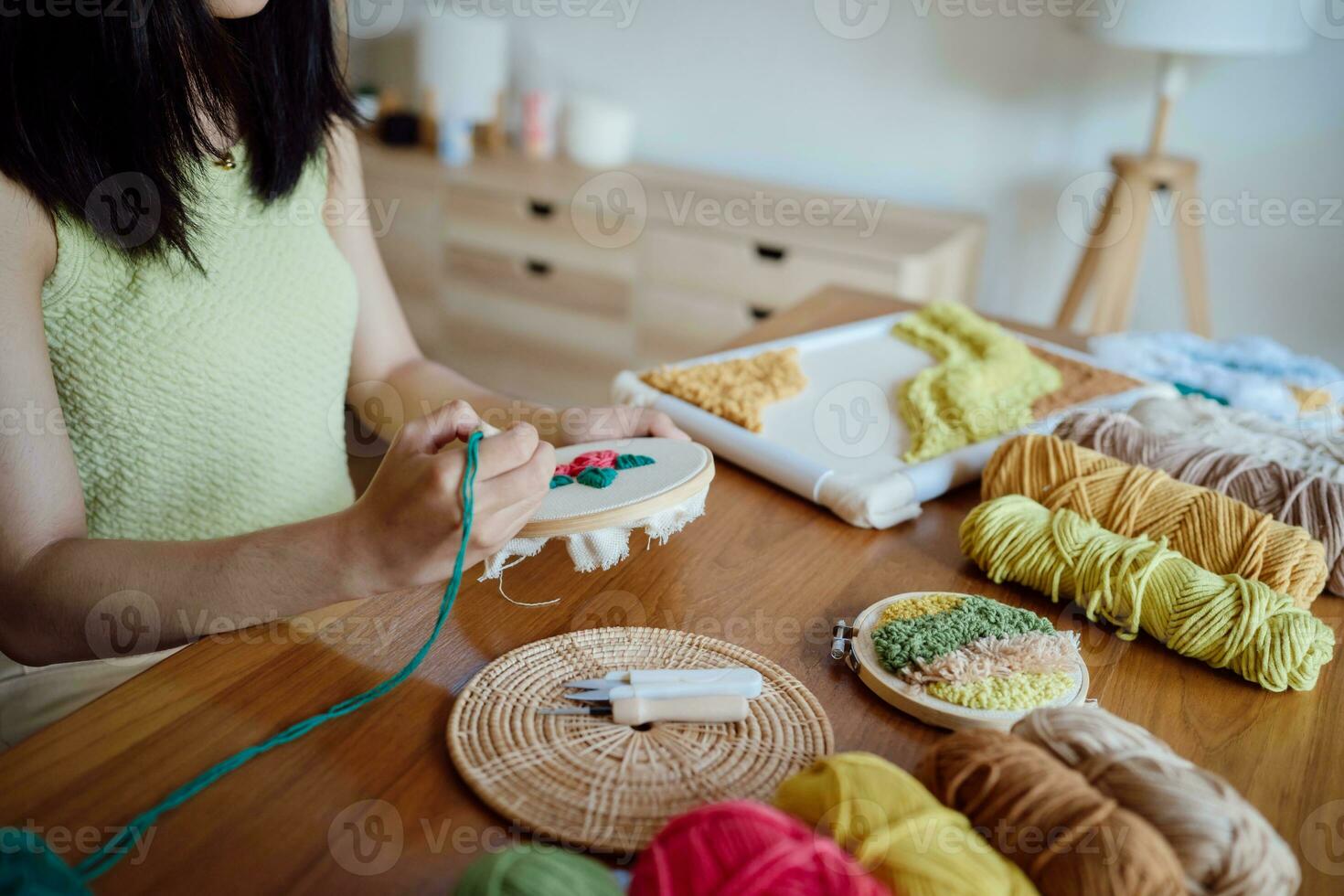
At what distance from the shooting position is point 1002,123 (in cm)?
270

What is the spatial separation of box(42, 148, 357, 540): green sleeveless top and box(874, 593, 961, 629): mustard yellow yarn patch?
659mm

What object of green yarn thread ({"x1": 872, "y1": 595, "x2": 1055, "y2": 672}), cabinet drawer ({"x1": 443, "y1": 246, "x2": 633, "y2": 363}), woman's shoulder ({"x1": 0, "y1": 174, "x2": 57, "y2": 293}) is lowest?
cabinet drawer ({"x1": 443, "y1": 246, "x2": 633, "y2": 363})

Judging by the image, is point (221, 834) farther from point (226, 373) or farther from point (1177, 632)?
point (1177, 632)

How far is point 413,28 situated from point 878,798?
3458mm

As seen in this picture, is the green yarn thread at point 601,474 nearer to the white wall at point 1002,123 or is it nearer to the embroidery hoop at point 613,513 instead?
the embroidery hoop at point 613,513

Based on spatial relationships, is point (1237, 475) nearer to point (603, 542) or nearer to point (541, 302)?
point (603, 542)

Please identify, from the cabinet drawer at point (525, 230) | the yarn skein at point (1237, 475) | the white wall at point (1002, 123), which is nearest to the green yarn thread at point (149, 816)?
the yarn skein at point (1237, 475)

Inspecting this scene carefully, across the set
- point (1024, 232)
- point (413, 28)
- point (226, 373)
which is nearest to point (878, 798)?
point (226, 373)

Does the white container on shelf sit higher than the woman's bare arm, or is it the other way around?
the white container on shelf

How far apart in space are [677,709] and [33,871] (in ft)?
1.23

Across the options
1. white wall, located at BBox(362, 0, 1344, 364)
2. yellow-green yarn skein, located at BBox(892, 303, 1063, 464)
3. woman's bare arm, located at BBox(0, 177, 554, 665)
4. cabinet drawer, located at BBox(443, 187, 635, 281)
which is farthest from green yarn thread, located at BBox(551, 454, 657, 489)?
white wall, located at BBox(362, 0, 1344, 364)

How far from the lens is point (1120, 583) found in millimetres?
852

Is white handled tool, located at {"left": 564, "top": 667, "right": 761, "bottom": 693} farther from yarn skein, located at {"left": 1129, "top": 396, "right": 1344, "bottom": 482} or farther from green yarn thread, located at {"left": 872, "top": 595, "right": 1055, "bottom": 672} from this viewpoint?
yarn skein, located at {"left": 1129, "top": 396, "right": 1344, "bottom": 482}

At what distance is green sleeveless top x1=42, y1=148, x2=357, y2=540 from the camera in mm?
932
